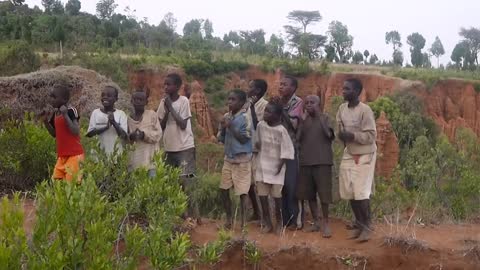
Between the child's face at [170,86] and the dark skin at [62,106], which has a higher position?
the child's face at [170,86]

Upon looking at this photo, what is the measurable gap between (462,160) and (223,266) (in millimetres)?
7268

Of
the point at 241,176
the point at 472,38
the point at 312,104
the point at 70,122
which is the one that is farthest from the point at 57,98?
the point at 472,38

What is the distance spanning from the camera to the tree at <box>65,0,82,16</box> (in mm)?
45950

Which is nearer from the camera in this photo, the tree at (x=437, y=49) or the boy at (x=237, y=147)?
the boy at (x=237, y=147)

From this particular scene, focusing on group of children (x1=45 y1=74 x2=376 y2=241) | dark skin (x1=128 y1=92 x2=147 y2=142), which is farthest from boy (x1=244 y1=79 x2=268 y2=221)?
dark skin (x1=128 y1=92 x2=147 y2=142)

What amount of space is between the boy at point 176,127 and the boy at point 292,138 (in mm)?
881

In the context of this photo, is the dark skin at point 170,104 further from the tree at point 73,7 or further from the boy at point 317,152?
the tree at point 73,7

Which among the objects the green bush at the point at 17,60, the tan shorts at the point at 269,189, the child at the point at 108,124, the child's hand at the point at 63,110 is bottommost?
the tan shorts at the point at 269,189

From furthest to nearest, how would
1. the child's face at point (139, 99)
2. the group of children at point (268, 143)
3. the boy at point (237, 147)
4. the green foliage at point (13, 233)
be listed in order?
the boy at point (237, 147) → the child's face at point (139, 99) → the group of children at point (268, 143) → the green foliage at point (13, 233)

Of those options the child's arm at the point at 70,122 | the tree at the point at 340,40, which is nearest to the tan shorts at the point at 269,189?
the child's arm at the point at 70,122

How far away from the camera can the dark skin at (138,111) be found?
541 centimetres

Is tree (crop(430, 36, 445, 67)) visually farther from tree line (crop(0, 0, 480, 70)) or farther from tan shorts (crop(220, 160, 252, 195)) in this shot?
tan shorts (crop(220, 160, 252, 195))

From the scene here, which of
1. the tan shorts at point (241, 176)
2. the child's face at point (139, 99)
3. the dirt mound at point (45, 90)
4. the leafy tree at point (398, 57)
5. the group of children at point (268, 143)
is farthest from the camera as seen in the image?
the leafy tree at point (398, 57)

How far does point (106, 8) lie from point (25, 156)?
41.1 meters
